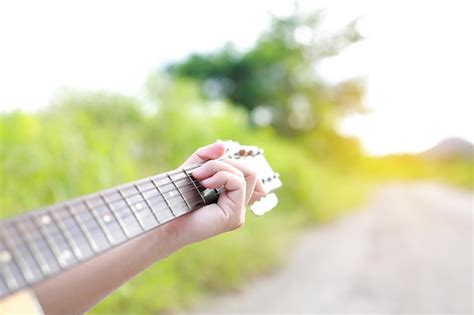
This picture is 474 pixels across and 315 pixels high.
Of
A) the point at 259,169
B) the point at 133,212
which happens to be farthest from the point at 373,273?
the point at 133,212

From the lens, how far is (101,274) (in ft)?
2.95

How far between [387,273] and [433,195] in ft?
19.2

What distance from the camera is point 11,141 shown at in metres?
2.20

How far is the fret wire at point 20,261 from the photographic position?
0.59m

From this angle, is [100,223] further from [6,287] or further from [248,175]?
[248,175]

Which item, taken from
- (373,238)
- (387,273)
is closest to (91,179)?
(387,273)

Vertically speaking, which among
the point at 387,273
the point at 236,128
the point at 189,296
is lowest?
the point at 387,273

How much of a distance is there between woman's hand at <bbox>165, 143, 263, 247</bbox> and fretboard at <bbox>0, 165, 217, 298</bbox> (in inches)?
1.5

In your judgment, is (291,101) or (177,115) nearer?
(177,115)

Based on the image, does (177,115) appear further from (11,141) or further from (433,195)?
(433,195)

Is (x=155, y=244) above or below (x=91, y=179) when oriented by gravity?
above

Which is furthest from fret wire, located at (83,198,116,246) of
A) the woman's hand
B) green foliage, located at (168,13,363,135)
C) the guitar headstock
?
green foliage, located at (168,13,363,135)

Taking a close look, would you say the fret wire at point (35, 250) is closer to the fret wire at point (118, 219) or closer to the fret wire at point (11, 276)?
the fret wire at point (11, 276)

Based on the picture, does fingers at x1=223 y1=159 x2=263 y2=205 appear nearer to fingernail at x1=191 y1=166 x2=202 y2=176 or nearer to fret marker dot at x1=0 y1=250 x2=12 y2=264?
fingernail at x1=191 y1=166 x2=202 y2=176
